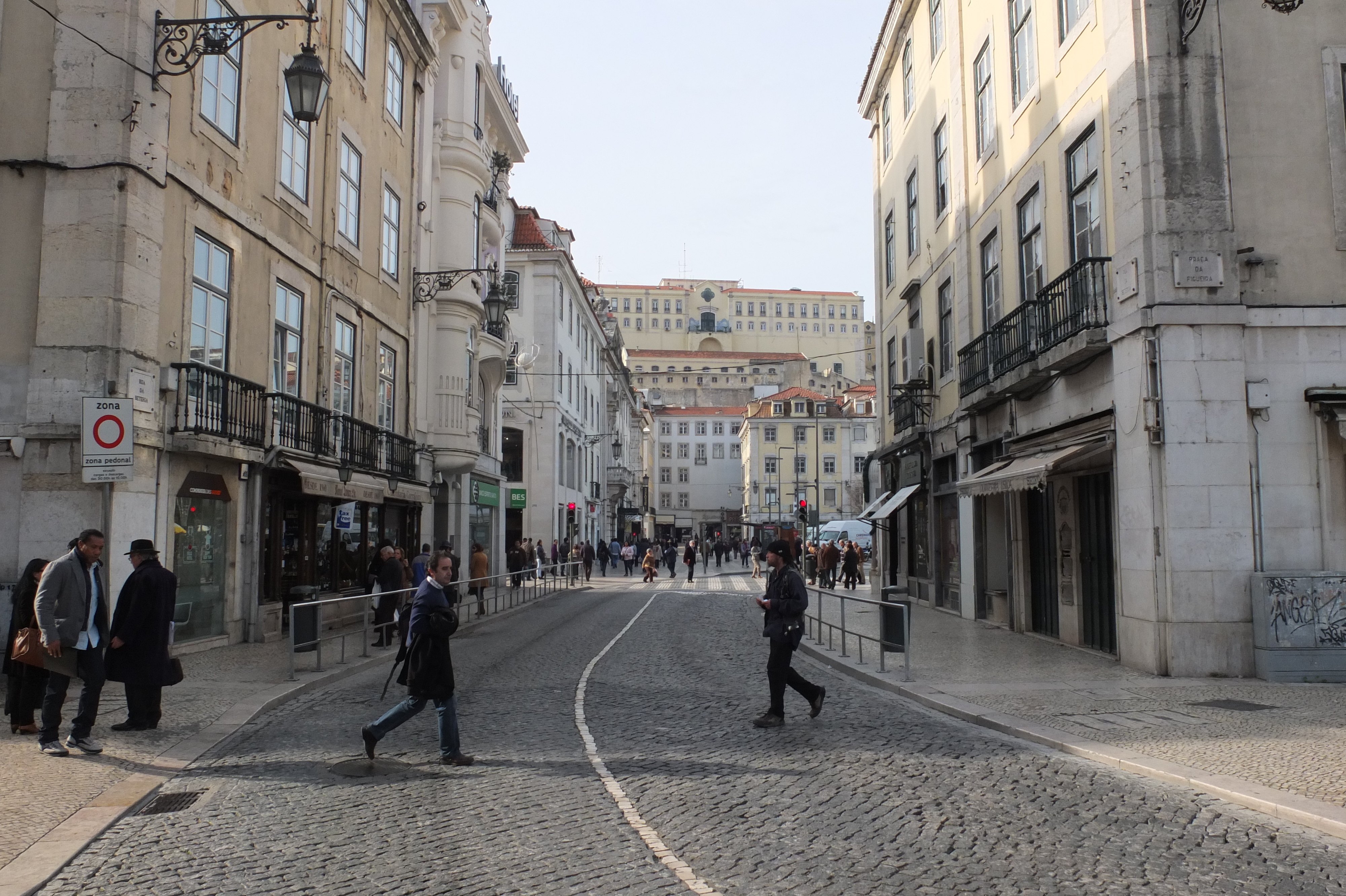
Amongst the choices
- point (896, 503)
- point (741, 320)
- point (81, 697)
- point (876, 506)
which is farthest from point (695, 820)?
point (741, 320)

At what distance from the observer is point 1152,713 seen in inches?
377

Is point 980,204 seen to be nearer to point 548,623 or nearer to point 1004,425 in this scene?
point 1004,425

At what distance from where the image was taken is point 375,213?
883 inches

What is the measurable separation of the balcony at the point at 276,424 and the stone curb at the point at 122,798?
4514 mm

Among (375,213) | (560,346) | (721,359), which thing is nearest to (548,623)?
(375,213)

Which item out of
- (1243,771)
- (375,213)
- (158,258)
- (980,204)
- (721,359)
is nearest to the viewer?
(1243,771)

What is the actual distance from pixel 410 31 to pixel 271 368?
11.1 meters

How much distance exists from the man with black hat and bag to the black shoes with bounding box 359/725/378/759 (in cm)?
338

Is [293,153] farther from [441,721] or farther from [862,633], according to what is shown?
[441,721]

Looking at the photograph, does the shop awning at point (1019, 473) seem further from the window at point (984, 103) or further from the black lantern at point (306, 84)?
the black lantern at point (306, 84)

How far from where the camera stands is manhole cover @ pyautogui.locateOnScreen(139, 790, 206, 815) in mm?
6582

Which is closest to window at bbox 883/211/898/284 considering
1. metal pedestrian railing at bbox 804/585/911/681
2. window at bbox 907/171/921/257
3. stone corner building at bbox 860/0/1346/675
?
window at bbox 907/171/921/257

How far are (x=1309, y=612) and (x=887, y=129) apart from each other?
2204 centimetres

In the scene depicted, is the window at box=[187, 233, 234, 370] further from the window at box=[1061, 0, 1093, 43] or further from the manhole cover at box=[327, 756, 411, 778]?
the window at box=[1061, 0, 1093, 43]
